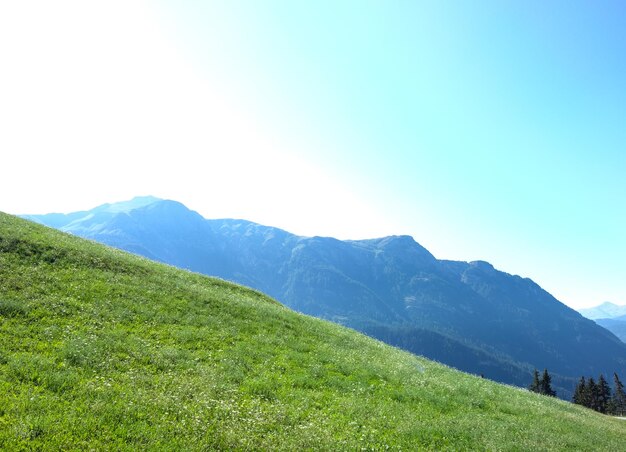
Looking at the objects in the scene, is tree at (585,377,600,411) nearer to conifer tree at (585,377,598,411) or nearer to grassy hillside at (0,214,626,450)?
conifer tree at (585,377,598,411)

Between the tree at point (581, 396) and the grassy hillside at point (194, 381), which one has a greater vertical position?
the grassy hillside at point (194, 381)

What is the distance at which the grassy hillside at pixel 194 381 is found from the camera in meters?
12.7

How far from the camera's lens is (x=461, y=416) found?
19.7 metres

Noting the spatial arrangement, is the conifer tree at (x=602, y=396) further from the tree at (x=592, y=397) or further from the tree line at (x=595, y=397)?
the tree at (x=592, y=397)

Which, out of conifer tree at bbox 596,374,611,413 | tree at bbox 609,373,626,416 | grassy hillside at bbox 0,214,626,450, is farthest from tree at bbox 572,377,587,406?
grassy hillside at bbox 0,214,626,450

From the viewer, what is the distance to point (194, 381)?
16641 mm

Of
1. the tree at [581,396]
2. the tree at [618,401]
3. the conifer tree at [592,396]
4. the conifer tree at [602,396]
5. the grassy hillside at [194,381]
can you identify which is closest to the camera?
the grassy hillside at [194,381]

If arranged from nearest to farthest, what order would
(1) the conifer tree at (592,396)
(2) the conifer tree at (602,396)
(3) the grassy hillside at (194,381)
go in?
(3) the grassy hillside at (194,381) < (1) the conifer tree at (592,396) < (2) the conifer tree at (602,396)

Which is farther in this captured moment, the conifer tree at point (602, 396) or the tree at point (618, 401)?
the tree at point (618, 401)

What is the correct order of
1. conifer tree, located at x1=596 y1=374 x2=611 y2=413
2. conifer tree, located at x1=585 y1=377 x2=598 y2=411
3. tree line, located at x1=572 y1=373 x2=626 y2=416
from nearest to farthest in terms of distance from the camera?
conifer tree, located at x1=585 y1=377 x2=598 y2=411
tree line, located at x1=572 y1=373 x2=626 y2=416
conifer tree, located at x1=596 y1=374 x2=611 y2=413

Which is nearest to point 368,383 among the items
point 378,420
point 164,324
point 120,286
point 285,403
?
point 378,420

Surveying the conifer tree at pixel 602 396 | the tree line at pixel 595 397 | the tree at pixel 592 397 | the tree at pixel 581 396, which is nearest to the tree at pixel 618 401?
the tree line at pixel 595 397

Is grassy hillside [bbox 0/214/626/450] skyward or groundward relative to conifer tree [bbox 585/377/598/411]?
skyward

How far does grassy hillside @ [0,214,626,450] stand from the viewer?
12.7 meters
